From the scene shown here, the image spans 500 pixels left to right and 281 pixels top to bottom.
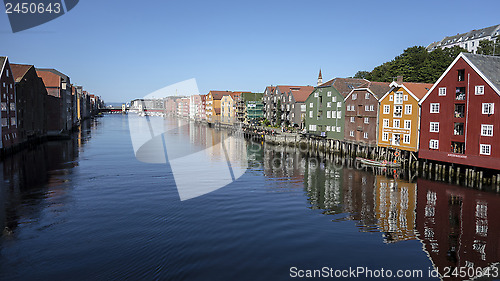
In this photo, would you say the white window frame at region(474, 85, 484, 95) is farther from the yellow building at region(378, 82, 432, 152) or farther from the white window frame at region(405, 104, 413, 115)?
the white window frame at region(405, 104, 413, 115)

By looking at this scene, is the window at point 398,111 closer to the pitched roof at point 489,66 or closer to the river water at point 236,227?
the pitched roof at point 489,66

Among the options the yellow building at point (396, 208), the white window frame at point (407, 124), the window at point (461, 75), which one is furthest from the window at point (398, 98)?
the yellow building at point (396, 208)

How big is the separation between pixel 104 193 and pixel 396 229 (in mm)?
26380

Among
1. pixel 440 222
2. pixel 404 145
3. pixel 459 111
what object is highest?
pixel 459 111

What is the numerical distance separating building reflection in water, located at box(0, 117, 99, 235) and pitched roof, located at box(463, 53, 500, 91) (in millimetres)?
47318

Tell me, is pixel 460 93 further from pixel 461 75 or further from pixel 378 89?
pixel 378 89

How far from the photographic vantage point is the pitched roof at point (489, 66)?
4046cm

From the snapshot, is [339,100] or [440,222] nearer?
[440,222]

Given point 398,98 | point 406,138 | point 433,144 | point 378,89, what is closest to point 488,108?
point 433,144

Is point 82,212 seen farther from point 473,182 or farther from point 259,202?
point 473,182

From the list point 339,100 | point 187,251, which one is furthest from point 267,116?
point 187,251

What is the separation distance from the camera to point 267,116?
12375 cm

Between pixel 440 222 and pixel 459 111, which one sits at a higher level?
A: pixel 459 111

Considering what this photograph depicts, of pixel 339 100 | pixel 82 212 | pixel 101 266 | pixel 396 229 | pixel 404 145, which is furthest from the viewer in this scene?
pixel 339 100
